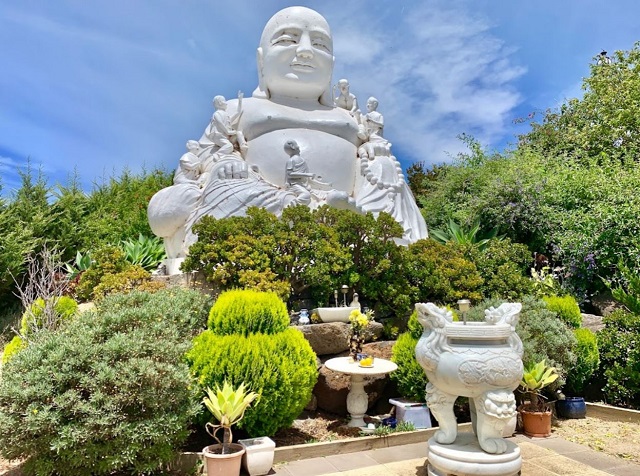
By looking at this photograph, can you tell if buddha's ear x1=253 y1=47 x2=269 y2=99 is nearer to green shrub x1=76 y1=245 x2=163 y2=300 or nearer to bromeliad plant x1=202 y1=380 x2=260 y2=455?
green shrub x1=76 y1=245 x2=163 y2=300

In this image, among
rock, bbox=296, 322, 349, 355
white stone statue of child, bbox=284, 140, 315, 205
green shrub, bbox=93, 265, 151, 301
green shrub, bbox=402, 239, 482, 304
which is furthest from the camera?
white stone statue of child, bbox=284, 140, 315, 205

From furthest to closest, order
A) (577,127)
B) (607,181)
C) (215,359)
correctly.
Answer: (577,127)
(607,181)
(215,359)

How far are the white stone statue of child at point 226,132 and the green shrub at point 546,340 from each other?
565 cm

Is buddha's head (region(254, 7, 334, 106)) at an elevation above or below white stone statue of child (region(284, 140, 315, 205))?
above

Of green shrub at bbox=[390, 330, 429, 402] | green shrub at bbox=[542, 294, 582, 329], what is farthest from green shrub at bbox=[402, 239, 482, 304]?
green shrub at bbox=[390, 330, 429, 402]

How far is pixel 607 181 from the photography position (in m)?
10.7

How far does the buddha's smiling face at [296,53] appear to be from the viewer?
9875 mm

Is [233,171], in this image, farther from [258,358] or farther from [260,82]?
[258,358]

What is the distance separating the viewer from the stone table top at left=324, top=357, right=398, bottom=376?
4.88 meters

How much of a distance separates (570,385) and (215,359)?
485 centimetres

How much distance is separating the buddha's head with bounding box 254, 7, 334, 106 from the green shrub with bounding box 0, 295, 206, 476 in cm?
745

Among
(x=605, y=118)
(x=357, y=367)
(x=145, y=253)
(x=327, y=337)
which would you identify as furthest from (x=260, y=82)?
(x=605, y=118)

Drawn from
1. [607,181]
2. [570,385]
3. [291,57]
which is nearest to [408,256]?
[570,385]

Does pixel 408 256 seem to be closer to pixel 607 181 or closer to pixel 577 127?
pixel 607 181
